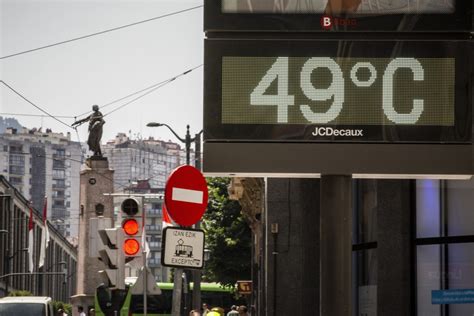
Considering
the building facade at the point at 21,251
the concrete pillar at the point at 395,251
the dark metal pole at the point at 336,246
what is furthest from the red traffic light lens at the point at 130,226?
the building facade at the point at 21,251

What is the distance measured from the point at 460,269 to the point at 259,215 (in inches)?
988

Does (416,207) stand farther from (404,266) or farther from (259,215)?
(259,215)

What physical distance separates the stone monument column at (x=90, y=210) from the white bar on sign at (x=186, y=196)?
197ft

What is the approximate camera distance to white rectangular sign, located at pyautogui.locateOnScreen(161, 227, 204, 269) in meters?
11.2

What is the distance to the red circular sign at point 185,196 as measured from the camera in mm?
11125

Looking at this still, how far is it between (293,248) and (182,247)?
1675 centimetres

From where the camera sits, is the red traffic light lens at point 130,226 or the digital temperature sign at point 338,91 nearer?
the digital temperature sign at point 338,91

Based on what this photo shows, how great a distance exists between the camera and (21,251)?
103750 millimetres

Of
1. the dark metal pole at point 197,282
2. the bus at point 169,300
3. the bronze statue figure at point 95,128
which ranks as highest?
the bronze statue figure at point 95,128

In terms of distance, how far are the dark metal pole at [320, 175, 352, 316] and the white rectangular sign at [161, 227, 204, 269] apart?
2284 mm

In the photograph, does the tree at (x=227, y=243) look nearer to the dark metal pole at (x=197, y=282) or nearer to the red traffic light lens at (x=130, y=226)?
the dark metal pole at (x=197, y=282)

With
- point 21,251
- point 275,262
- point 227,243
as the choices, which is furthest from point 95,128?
point 275,262

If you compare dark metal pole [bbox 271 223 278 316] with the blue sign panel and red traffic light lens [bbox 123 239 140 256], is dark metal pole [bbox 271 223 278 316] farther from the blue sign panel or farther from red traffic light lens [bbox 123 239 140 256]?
red traffic light lens [bbox 123 239 140 256]

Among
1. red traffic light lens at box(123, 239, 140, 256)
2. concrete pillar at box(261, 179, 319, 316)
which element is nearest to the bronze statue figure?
concrete pillar at box(261, 179, 319, 316)
